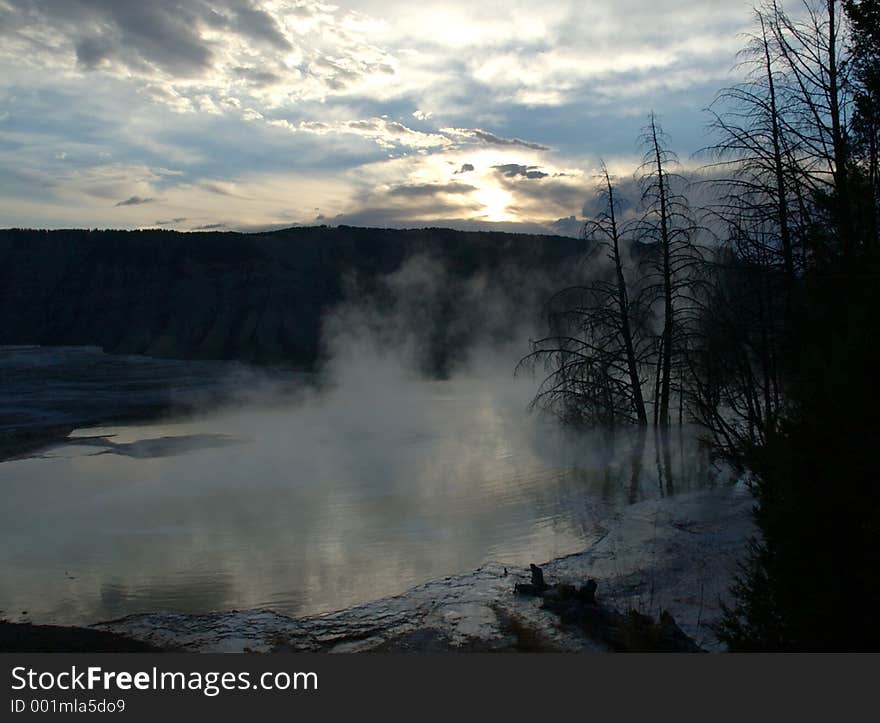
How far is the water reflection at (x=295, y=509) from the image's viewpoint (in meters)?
10.0

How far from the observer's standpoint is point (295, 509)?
14258 mm

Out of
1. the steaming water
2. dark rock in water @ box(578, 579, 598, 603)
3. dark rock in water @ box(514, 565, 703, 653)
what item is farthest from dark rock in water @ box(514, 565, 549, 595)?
the steaming water

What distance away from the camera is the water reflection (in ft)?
32.9

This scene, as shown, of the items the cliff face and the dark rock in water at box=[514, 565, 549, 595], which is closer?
the dark rock in water at box=[514, 565, 549, 595]

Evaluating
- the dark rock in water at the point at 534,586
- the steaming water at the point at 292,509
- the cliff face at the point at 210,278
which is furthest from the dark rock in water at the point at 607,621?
the cliff face at the point at 210,278

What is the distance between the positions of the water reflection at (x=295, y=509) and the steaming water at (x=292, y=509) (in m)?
0.05

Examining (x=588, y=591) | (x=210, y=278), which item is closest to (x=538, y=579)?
(x=588, y=591)

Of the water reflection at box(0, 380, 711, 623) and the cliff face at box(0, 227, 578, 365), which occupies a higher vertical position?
the cliff face at box(0, 227, 578, 365)

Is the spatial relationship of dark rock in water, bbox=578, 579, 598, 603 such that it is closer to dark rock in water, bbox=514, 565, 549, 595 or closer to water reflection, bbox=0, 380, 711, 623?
dark rock in water, bbox=514, 565, 549, 595

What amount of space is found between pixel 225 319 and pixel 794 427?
7110 cm

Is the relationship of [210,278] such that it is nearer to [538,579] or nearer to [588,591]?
[538,579]

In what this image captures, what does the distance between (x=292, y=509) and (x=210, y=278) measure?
222 feet

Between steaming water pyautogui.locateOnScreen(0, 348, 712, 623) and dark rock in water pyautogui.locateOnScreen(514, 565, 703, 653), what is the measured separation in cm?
209

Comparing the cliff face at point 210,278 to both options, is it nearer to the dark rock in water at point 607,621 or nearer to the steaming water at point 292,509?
the steaming water at point 292,509
